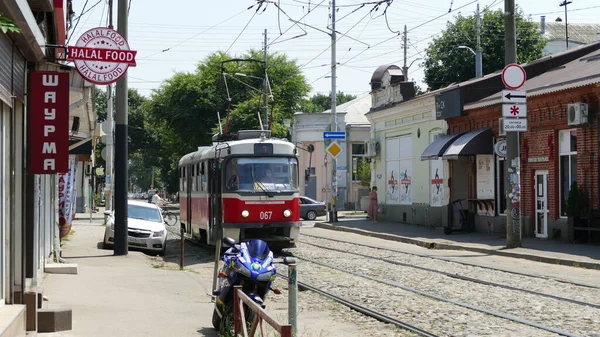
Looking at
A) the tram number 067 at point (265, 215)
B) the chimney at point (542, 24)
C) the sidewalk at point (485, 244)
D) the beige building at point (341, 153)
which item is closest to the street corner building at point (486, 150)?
the sidewalk at point (485, 244)

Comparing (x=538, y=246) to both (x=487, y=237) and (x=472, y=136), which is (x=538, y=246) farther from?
(x=472, y=136)

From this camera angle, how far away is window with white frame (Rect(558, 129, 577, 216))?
1046 inches

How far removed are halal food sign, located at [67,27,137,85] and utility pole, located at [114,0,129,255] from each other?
23.1 feet

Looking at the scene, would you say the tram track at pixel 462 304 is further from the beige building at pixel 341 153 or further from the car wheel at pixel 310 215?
the beige building at pixel 341 153

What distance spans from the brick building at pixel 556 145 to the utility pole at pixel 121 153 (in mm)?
12791

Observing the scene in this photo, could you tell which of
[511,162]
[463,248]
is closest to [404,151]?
[463,248]

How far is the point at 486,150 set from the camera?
31.1 m

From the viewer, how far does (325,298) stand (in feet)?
47.9

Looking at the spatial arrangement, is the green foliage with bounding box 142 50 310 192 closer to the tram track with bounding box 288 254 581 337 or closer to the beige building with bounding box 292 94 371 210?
the beige building with bounding box 292 94 371 210

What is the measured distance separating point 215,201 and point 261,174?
5.02 feet

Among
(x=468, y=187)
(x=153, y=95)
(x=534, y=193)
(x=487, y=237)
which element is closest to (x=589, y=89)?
(x=534, y=193)

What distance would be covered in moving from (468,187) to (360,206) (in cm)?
2627

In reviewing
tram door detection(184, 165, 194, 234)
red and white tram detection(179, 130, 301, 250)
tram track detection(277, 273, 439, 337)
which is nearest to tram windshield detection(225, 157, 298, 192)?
red and white tram detection(179, 130, 301, 250)

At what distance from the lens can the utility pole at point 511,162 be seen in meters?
24.3
